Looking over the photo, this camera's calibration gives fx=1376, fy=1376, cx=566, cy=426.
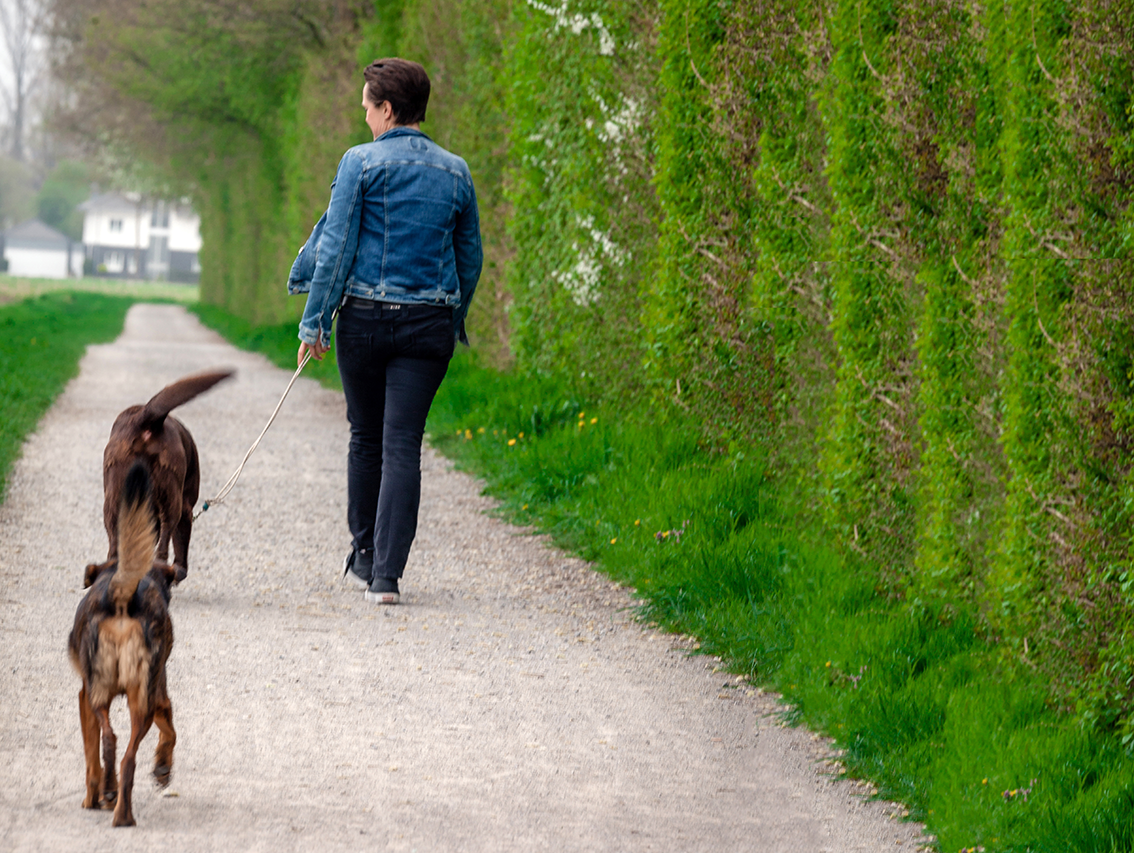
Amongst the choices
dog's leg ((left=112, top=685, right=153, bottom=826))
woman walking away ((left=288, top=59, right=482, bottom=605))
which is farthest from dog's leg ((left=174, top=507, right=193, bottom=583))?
dog's leg ((left=112, top=685, right=153, bottom=826))

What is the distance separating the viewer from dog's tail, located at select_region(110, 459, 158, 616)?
3.60 m

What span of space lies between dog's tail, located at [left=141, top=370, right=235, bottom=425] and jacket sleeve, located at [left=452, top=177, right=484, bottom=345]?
1.32 meters

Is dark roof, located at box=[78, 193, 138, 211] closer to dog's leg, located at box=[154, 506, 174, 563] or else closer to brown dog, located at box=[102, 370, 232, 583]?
brown dog, located at box=[102, 370, 232, 583]

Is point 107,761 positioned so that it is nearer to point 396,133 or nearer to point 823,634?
point 823,634

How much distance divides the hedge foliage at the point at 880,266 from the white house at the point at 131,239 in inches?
5275

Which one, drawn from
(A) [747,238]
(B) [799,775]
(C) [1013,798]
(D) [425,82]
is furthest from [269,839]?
(A) [747,238]

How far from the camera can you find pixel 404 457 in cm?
648

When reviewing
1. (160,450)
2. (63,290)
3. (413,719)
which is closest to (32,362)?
(160,450)

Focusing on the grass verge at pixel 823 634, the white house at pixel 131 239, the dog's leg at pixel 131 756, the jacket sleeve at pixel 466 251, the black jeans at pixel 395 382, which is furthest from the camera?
the white house at pixel 131 239

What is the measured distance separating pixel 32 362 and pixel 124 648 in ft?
49.5

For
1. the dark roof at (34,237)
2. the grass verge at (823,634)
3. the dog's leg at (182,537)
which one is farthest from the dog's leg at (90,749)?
the dark roof at (34,237)

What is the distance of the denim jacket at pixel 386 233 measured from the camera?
20.4ft

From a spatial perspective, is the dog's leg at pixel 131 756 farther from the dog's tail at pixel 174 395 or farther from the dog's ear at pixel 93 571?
the dog's tail at pixel 174 395

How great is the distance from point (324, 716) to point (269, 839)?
1.11 meters
